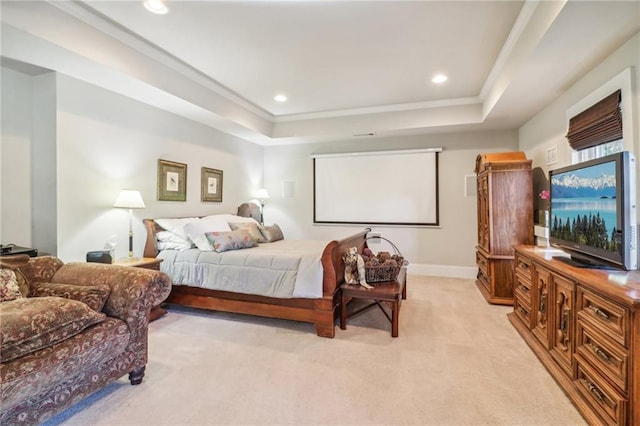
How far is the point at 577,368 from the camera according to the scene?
1.82 meters

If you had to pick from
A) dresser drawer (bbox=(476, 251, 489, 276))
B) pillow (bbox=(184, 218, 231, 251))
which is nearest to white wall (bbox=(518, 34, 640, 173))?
dresser drawer (bbox=(476, 251, 489, 276))

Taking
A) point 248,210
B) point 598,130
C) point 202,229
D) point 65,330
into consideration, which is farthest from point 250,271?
point 598,130

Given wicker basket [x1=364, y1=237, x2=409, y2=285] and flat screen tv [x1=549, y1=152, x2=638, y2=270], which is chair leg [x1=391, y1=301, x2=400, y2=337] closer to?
wicker basket [x1=364, y1=237, x2=409, y2=285]

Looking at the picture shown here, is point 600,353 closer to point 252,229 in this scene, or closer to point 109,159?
point 252,229

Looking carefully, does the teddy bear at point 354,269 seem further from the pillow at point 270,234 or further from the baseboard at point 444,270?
the baseboard at point 444,270

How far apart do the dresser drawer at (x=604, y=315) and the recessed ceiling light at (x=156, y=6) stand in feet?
11.4

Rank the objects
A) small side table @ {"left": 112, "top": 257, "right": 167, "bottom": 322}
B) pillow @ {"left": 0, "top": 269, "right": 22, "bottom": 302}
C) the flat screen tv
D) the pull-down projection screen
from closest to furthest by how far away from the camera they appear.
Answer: the flat screen tv
pillow @ {"left": 0, "top": 269, "right": 22, "bottom": 302}
small side table @ {"left": 112, "top": 257, "right": 167, "bottom": 322}
the pull-down projection screen

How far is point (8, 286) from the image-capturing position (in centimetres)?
180

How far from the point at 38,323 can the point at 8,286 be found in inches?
22.6

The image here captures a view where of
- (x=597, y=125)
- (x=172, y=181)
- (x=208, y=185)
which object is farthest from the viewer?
(x=208, y=185)

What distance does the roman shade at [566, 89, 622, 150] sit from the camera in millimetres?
2271

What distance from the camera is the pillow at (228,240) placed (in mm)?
3302

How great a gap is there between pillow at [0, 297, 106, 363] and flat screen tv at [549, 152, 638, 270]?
10.0 feet

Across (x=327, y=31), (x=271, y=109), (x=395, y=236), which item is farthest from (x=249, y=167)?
(x=327, y=31)
